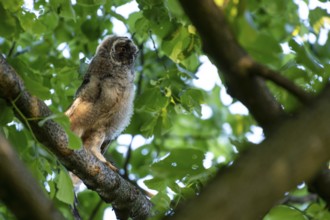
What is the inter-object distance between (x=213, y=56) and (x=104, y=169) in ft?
6.68

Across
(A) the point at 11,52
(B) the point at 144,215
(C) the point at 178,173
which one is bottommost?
(C) the point at 178,173

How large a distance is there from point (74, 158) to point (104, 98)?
1418mm

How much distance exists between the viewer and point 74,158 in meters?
3.31

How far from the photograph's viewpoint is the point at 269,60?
2074 mm

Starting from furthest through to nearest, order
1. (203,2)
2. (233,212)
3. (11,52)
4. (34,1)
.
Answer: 1. (11,52)
2. (34,1)
3. (203,2)
4. (233,212)

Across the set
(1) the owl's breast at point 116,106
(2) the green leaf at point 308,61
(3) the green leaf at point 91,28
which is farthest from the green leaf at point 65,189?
(3) the green leaf at point 91,28

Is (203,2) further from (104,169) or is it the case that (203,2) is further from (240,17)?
(104,169)

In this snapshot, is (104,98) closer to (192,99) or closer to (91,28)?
(91,28)

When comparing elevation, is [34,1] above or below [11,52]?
below

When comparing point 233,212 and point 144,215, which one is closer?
point 233,212

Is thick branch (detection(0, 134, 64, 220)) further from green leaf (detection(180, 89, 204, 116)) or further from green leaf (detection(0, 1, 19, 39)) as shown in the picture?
green leaf (detection(180, 89, 204, 116))

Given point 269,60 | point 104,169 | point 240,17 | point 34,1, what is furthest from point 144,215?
point 240,17

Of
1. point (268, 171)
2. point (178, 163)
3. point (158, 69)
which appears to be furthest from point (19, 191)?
point (158, 69)

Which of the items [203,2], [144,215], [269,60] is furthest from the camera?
[144,215]
